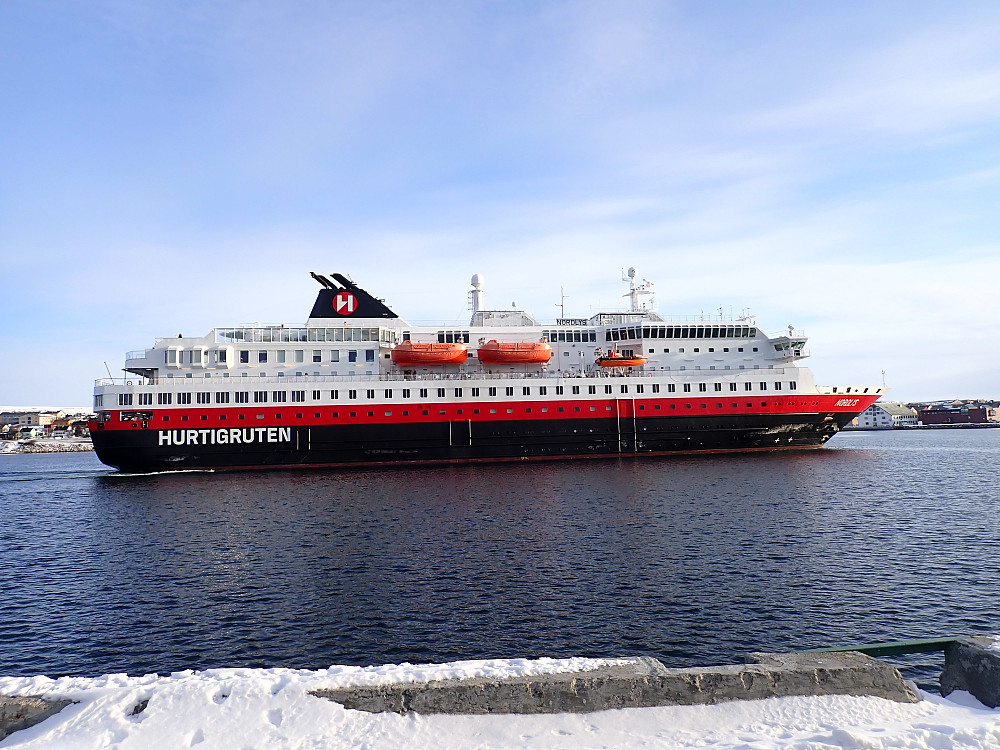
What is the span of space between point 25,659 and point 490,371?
35091 mm

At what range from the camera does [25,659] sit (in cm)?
1116

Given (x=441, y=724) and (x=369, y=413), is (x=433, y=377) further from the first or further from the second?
(x=441, y=724)

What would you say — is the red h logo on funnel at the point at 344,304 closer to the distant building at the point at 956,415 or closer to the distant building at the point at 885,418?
the distant building at the point at 885,418

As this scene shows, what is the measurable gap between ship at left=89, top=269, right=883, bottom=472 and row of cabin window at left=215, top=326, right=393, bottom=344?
10 cm

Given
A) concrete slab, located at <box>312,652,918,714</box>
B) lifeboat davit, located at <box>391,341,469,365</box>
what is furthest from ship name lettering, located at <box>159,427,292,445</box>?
concrete slab, located at <box>312,652,918,714</box>

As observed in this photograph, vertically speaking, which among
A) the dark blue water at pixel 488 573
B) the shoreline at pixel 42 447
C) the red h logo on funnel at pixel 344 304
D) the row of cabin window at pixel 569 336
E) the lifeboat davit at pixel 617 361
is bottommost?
the shoreline at pixel 42 447

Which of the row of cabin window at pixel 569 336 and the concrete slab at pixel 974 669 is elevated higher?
the row of cabin window at pixel 569 336

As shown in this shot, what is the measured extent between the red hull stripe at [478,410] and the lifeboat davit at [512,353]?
333 cm

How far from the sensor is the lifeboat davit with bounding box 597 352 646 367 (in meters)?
44.8

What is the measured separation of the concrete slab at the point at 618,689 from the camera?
606 cm

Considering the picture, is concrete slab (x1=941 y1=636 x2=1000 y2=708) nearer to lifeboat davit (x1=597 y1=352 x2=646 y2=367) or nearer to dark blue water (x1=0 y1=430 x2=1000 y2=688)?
dark blue water (x1=0 y1=430 x2=1000 y2=688)

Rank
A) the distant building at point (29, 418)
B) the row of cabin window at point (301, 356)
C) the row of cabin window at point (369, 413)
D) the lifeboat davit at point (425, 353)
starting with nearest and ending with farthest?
the row of cabin window at point (369, 413)
the row of cabin window at point (301, 356)
the lifeboat davit at point (425, 353)
the distant building at point (29, 418)

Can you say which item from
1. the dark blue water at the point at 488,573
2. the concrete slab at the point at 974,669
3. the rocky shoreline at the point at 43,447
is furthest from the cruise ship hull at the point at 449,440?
the rocky shoreline at the point at 43,447

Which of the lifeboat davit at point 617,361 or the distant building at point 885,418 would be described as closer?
the lifeboat davit at point 617,361
